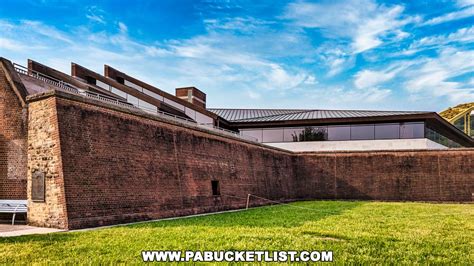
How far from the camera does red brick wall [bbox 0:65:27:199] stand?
13.2 metres

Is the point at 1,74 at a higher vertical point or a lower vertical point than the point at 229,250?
higher

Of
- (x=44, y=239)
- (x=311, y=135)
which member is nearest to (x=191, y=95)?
(x=311, y=135)

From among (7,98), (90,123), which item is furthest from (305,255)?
(7,98)

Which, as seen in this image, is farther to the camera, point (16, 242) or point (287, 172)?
point (287, 172)

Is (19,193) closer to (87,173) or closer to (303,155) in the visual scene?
(87,173)

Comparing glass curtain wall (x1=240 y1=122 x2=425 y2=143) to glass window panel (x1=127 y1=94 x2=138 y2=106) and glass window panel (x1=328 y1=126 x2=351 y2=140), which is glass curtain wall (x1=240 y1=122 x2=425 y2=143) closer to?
glass window panel (x1=328 y1=126 x2=351 y2=140)

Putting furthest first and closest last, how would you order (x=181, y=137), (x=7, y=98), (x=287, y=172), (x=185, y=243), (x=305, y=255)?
(x=287, y=172), (x=181, y=137), (x=7, y=98), (x=185, y=243), (x=305, y=255)

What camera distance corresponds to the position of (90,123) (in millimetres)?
12688

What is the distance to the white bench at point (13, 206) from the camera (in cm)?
1231

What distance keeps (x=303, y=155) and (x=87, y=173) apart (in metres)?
19.8

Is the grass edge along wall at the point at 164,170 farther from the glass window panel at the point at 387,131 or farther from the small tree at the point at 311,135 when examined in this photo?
the small tree at the point at 311,135

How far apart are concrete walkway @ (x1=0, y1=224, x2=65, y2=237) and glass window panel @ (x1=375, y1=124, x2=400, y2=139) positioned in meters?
24.1

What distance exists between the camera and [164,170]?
612 inches

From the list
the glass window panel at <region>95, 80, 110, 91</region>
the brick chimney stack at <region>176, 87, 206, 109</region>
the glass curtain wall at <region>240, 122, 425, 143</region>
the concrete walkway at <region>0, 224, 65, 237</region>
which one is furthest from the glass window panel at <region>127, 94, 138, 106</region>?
the concrete walkway at <region>0, 224, 65, 237</region>
